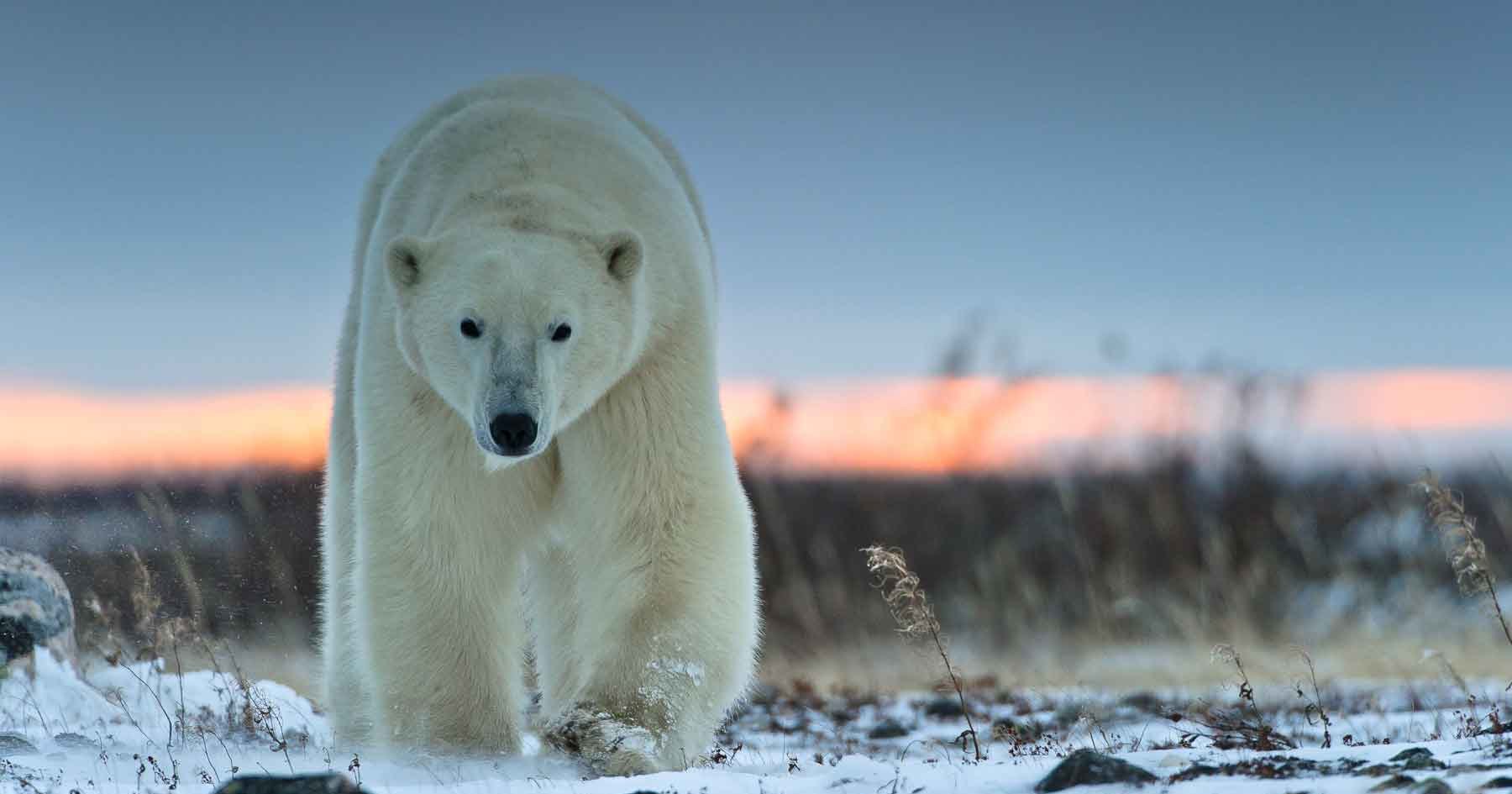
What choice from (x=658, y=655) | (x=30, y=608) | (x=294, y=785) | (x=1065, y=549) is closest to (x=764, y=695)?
(x=30, y=608)

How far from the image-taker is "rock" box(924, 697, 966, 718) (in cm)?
767

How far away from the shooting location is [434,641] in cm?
501

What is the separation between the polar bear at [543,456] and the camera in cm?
462

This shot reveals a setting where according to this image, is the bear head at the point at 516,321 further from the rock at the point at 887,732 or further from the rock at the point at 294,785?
the rock at the point at 887,732

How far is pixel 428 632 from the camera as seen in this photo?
500 centimetres

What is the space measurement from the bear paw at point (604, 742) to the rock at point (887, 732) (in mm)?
2484

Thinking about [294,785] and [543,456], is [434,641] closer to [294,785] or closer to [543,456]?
[543,456]

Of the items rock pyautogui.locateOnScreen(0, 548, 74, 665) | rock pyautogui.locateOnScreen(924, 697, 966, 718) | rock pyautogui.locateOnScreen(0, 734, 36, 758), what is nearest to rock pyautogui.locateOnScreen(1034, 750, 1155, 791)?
rock pyautogui.locateOnScreen(0, 734, 36, 758)

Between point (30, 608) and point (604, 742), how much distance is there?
131 inches

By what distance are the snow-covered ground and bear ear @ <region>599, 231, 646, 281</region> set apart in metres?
1.52

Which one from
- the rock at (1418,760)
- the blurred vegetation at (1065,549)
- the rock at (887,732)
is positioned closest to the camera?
the rock at (1418,760)

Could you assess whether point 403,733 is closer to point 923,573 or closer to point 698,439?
point 698,439

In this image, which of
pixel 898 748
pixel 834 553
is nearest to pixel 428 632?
pixel 898 748

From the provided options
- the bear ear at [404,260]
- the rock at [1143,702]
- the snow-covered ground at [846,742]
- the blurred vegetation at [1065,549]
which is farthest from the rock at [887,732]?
the blurred vegetation at [1065,549]
